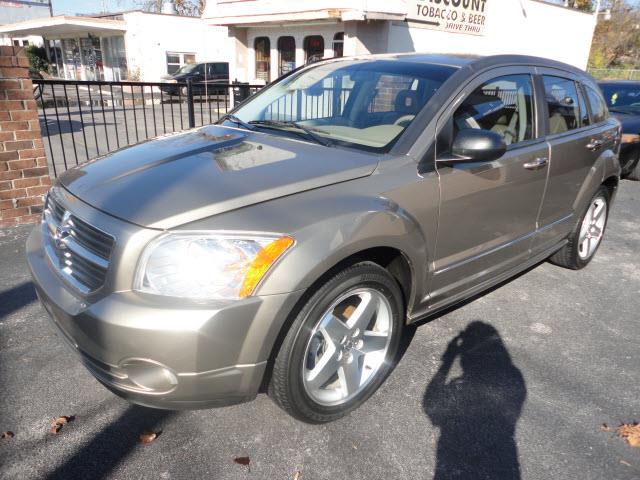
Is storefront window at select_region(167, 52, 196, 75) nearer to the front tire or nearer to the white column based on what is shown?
the white column

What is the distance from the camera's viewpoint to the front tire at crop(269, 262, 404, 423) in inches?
87.7

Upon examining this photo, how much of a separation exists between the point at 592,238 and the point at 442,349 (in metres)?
2.45

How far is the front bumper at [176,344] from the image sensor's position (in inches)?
76.7

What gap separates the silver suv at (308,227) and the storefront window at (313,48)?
12.0 metres

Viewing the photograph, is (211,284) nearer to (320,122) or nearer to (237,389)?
(237,389)

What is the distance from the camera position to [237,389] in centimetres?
212

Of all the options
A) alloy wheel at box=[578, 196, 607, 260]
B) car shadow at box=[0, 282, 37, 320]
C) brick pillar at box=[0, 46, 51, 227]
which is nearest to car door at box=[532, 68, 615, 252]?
alloy wheel at box=[578, 196, 607, 260]

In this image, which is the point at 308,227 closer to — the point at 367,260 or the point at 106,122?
the point at 367,260

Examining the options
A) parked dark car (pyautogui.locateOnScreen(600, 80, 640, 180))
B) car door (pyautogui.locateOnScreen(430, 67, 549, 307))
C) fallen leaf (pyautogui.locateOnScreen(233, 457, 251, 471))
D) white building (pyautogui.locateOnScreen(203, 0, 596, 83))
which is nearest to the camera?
fallen leaf (pyautogui.locateOnScreen(233, 457, 251, 471))

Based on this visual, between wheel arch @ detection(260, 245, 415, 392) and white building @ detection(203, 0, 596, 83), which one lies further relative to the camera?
white building @ detection(203, 0, 596, 83)

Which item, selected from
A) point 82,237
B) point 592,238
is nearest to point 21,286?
point 82,237

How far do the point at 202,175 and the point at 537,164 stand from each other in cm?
226

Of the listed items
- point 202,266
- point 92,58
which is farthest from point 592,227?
point 92,58

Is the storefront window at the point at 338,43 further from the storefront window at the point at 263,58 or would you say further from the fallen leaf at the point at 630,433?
the fallen leaf at the point at 630,433
